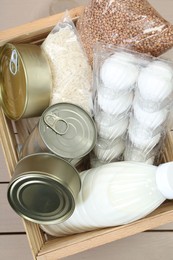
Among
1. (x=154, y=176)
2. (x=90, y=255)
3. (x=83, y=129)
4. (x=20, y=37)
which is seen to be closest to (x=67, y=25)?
(x=20, y=37)

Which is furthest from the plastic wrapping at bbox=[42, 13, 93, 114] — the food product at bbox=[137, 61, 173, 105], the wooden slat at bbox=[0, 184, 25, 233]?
the wooden slat at bbox=[0, 184, 25, 233]

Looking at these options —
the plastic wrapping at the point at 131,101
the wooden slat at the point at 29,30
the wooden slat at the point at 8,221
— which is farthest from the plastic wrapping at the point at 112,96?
the wooden slat at the point at 8,221

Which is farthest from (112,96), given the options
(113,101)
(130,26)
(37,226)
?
(37,226)

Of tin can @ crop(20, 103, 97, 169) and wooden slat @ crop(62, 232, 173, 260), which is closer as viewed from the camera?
tin can @ crop(20, 103, 97, 169)

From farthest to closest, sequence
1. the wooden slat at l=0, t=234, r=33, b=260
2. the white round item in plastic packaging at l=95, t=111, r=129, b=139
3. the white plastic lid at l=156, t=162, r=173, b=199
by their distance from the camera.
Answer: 1. the wooden slat at l=0, t=234, r=33, b=260
2. the white round item in plastic packaging at l=95, t=111, r=129, b=139
3. the white plastic lid at l=156, t=162, r=173, b=199

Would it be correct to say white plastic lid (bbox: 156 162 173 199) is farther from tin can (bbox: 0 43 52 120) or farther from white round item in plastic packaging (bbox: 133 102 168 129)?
tin can (bbox: 0 43 52 120)

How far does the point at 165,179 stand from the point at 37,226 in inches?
9.8

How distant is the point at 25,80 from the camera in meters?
0.76

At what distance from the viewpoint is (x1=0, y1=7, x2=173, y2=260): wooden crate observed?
73cm

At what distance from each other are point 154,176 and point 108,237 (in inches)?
4.7

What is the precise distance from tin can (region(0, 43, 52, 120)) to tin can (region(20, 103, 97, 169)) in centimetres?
6

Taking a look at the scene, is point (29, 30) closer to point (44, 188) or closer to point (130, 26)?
point (130, 26)

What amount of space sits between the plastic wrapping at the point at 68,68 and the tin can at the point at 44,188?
0.43ft

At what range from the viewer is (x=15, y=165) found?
768 millimetres
